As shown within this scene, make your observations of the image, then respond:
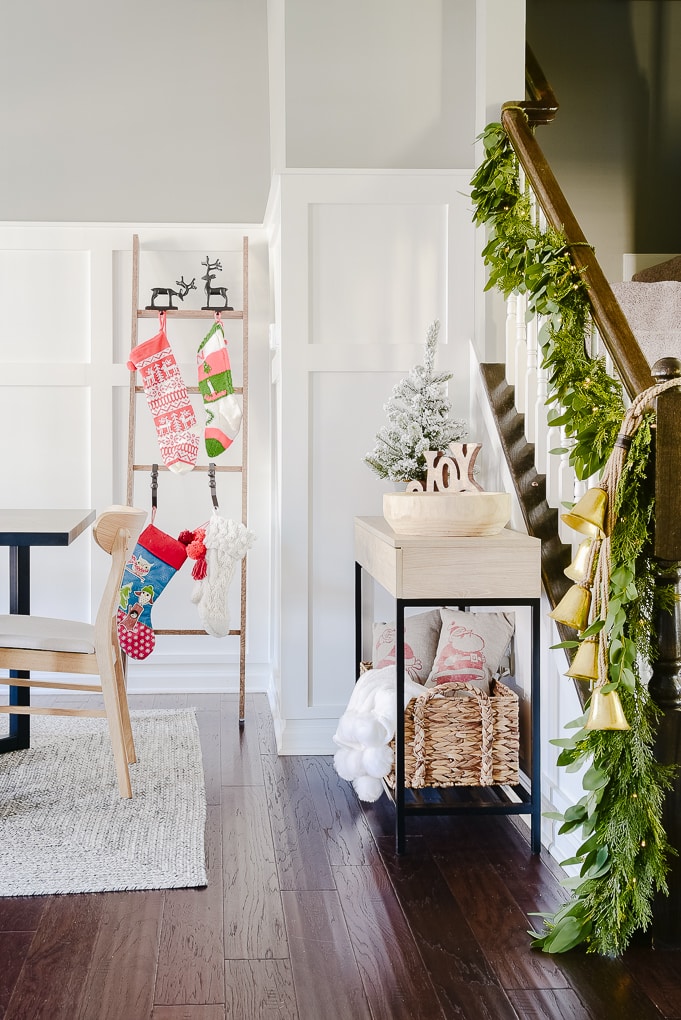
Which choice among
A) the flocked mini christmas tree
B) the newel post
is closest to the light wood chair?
the flocked mini christmas tree

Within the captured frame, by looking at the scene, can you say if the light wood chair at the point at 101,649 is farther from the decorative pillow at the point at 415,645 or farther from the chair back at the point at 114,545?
the decorative pillow at the point at 415,645

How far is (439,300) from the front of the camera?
3377mm

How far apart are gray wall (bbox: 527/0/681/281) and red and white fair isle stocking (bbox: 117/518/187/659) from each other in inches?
91.5

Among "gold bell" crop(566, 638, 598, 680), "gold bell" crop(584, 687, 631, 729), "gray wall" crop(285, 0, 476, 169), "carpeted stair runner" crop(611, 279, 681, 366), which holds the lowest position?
"gold bell" crop(584, 687, 631, 729)

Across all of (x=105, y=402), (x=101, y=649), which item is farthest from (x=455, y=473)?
(x=105, y=402)

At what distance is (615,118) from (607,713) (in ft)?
11.3

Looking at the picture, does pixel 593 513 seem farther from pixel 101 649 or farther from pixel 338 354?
pixel 338 354

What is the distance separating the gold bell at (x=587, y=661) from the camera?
1812 mm

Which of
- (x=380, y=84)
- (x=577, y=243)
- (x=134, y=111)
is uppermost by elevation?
(x=134, y=111)

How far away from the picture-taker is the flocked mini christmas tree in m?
2.91

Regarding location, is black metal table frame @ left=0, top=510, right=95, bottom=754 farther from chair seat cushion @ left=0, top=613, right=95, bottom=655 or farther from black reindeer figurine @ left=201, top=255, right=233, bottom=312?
black reindeer figurine @ left=201, top=255, right=233, bottom=312

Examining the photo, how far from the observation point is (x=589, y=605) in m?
1.84

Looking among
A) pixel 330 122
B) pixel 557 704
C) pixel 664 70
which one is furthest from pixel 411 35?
pixel 557 704

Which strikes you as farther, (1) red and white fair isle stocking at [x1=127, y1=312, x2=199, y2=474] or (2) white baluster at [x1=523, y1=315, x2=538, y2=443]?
(1) red and white fair isle stocking at [x1=127, y1=312, x2=199, y2=474]
